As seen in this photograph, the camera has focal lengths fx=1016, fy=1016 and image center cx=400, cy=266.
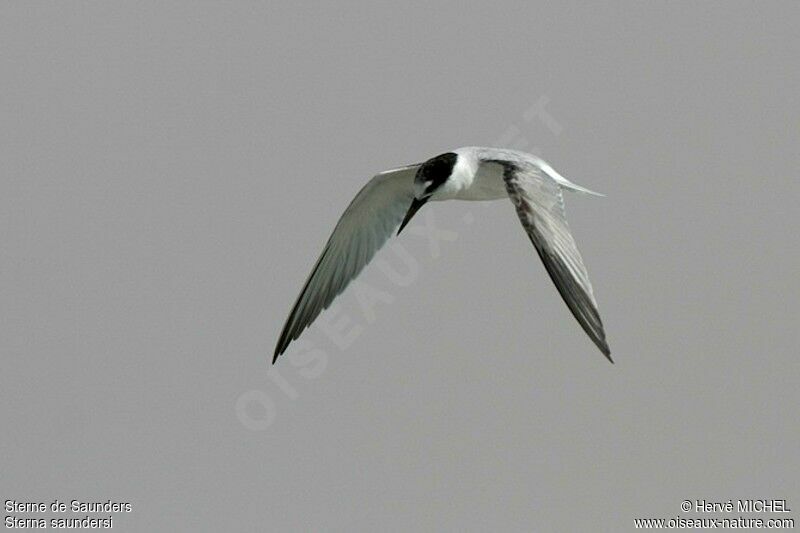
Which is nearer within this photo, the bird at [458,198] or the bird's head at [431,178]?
the bird at [458,198]

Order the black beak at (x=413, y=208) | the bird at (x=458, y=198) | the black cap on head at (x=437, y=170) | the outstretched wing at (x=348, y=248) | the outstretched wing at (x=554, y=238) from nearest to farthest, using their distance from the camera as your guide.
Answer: the outstretched wing at (x=554, y=238), the bird at (x=458, y=198), the black cap on head at (x=437, y=170), the black beak at (x=413, y=208), the outstretched wing at (x=348, y=248)

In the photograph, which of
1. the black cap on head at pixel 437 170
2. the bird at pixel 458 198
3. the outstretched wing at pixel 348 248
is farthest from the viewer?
the outstretched wing at pixel 348 248

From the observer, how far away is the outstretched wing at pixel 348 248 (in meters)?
8.12

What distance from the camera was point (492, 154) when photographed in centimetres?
748

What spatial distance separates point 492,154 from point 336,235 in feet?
4.96

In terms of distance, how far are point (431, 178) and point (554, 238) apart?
136 cm

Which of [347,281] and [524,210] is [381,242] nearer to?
[347,281]

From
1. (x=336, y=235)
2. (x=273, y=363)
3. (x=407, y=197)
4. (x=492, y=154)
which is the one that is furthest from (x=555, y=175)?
(x=273, y=363)

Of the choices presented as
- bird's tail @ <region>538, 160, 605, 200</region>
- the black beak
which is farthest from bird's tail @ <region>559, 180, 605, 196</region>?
the black beak

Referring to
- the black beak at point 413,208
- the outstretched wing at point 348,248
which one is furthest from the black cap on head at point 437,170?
the outstretched wing at point 348,248

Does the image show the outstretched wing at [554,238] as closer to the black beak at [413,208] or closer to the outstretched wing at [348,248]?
the black beak at [413,208]

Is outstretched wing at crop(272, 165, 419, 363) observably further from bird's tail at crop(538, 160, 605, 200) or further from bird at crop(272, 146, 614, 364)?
bird's tail at crop(538, 160, 605, 200)

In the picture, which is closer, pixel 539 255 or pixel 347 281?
pixel 539 255

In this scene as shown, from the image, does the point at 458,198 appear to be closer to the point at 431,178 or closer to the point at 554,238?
the point at 431,178
